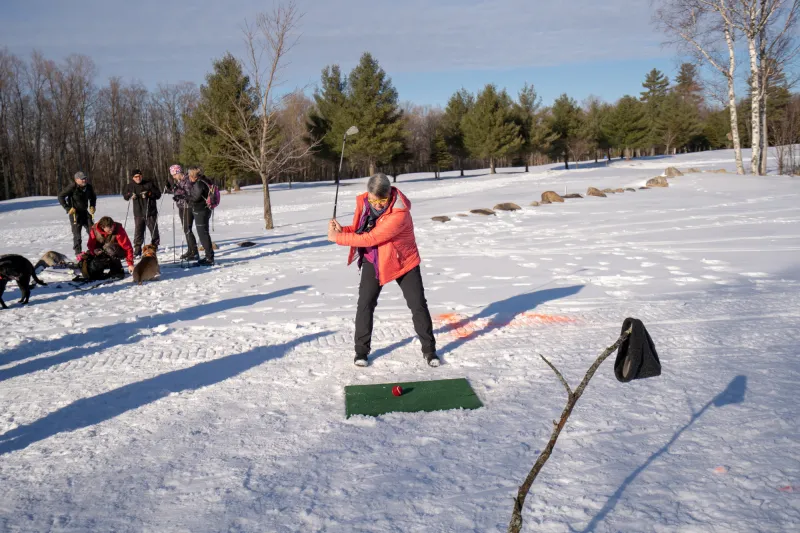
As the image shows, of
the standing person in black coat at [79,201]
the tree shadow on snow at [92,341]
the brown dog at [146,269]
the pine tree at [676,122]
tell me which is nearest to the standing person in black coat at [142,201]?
the standing person in black coat at [79,201]

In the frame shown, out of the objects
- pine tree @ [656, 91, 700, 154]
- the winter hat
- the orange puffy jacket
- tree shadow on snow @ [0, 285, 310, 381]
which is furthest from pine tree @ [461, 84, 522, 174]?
the winter hat

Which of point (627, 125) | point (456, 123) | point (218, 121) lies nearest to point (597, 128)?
point (627, 125)

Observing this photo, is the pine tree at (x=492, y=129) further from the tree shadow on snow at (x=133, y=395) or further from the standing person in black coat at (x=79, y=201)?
the tree shadow on snow at (x=133, y=395)

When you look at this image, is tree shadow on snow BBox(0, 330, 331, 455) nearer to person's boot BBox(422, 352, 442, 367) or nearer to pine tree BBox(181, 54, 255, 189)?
person's boot BBox(422, 352, 442, 367)

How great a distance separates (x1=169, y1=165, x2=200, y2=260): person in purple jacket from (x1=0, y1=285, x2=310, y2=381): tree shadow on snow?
3.70 meters

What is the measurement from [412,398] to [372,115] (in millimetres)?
40979

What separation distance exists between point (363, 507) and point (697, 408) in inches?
99.5

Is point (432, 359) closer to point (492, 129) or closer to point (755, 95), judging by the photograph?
point (755, 95)

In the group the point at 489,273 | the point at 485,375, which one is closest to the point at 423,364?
the point at 485,375

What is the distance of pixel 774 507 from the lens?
9.20 ft

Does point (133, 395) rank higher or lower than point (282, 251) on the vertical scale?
lower

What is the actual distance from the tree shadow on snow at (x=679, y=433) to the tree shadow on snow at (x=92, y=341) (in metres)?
5.07

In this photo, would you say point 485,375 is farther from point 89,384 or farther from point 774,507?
point 89,384

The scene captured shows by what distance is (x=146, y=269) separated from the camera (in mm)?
9453
